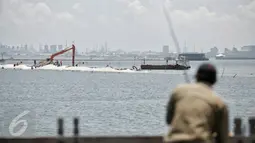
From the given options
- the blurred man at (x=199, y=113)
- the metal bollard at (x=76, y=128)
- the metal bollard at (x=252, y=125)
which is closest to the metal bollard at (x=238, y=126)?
the metal bollard at (x=252, y=125)

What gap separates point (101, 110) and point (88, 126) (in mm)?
16473

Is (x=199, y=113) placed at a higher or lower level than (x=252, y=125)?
higher

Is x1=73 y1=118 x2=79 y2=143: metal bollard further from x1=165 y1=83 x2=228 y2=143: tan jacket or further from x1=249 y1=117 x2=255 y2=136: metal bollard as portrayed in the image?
x1=165 y1=83 x2=228 y2=143: tan jacket

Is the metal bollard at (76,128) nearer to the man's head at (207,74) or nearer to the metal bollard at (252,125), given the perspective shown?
the metal bollard at (252,125)

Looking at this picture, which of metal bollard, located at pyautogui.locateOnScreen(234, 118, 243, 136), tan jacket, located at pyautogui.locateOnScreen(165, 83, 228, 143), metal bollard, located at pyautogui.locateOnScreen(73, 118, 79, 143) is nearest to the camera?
tan jacket, located at pyautogui.locateOnScreen(165, 83, 228, 143)

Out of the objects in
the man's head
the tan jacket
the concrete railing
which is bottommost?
the concrete railing

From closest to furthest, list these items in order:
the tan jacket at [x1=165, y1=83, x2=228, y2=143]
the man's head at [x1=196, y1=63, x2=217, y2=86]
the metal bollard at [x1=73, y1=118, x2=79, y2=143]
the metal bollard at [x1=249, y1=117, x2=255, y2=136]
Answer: the tan jacket at [x1=165, y1=83, x2=228, y2=143] < the man's head at [x1=196, y1=63, x2=217, y2=86] < the metal bollard at [x1=249, y1=117, x2=255, y2=136] < the metal bollard at [x1=73, y1=118, x2=79, y2=143]

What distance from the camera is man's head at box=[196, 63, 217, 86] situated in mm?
6500

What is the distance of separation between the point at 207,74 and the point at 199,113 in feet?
1.71

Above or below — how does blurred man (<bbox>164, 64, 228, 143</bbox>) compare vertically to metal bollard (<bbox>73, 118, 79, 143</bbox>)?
above

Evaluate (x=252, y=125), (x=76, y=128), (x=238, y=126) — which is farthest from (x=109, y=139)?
(x=252, y=125)

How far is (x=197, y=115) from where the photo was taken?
6.23 metres

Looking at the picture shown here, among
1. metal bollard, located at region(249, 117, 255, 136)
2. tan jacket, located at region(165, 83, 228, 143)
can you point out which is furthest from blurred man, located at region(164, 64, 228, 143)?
metal bollard, located at region(249, 117, 255, 136)

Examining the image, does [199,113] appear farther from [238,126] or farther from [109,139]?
[109,139]
